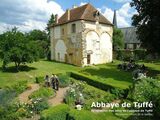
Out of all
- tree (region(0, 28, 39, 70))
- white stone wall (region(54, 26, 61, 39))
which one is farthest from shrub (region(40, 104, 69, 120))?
white stone wall (region(54, 26, 61, 39))

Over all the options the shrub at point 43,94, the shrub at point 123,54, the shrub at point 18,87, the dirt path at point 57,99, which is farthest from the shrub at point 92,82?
the shrub at point 123,54

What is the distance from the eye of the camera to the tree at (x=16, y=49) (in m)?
38.2

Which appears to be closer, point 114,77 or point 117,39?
point 114,77

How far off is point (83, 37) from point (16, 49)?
12451mm

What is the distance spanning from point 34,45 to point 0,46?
5.21m

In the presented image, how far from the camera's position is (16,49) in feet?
126

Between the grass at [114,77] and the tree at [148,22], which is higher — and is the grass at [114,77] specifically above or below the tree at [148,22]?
below

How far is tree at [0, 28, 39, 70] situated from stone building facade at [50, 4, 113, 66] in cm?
902

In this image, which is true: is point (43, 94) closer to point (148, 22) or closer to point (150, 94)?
point (150, 94)

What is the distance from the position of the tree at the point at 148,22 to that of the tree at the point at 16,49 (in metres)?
16.3

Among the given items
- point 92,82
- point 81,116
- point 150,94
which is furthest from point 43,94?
point 150,94

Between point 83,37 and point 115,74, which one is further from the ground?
point 83,37

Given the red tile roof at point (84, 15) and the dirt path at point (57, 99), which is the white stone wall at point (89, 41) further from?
the dirt path at point (57, 99)

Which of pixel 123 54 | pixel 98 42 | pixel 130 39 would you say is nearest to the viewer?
pixel 98 42
